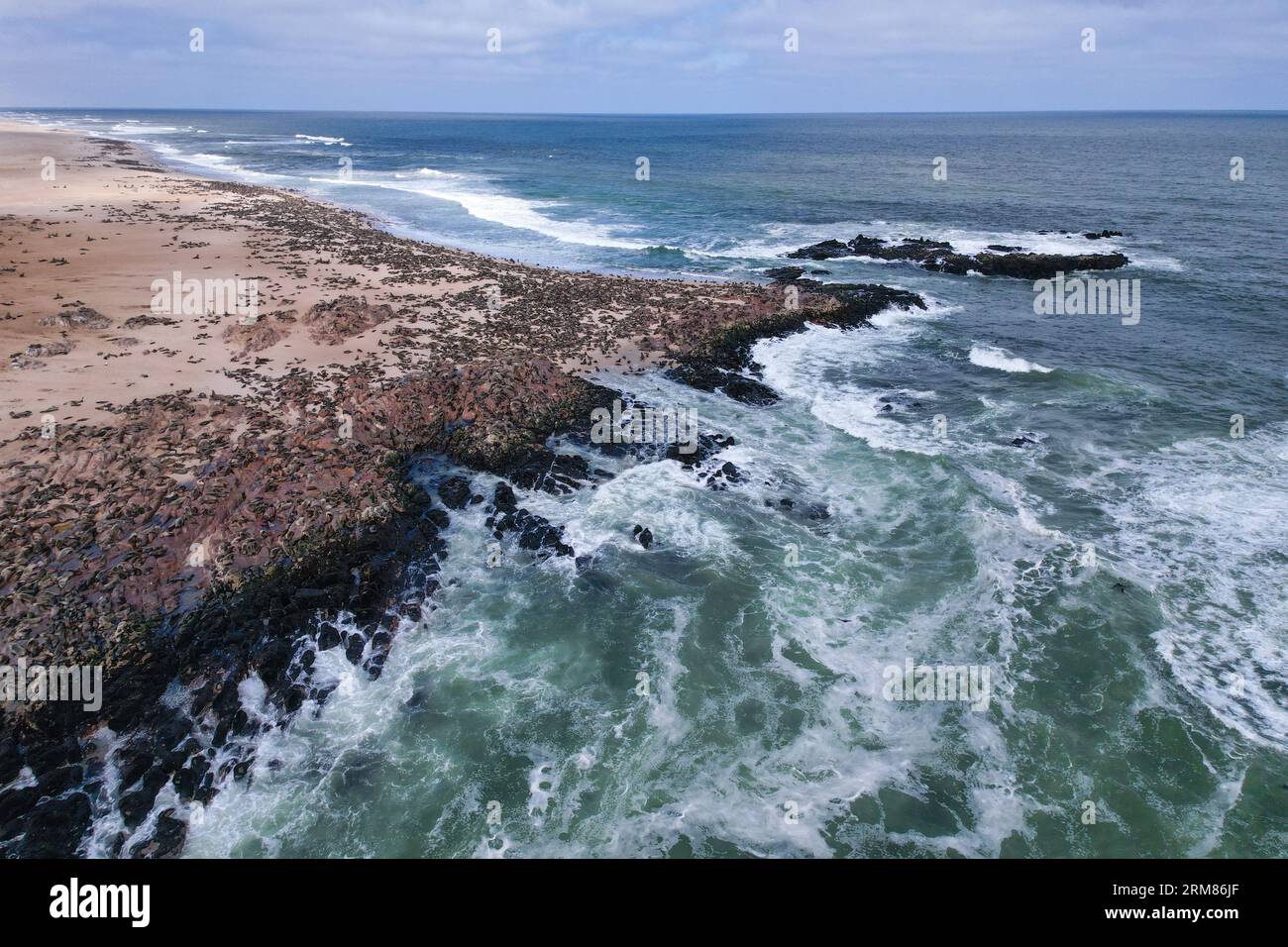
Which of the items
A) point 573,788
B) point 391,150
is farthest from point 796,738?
point 391,150

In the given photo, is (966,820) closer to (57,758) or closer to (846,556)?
(846,556)

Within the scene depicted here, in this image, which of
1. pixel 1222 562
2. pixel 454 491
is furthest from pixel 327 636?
pixel 1222 562

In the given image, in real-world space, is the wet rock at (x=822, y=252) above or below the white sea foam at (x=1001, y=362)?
above

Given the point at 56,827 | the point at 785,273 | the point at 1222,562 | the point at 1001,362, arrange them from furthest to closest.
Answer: the point at 785,273, the point at 1001,362, the point at 1222,562, the point at 56,827

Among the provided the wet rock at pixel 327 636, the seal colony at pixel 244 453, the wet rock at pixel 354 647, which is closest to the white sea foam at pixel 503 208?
the seal colony at pixel 244 453

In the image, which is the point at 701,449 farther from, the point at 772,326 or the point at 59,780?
the point at 59,780

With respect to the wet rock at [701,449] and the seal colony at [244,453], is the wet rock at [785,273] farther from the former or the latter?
the wet rock at [701,449]
